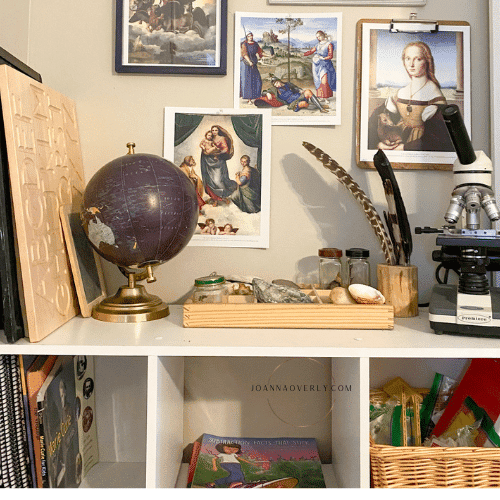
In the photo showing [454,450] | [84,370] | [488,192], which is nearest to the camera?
[454,450]

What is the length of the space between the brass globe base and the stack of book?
0.14 metres

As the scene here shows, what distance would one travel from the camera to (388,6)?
123 centimetres

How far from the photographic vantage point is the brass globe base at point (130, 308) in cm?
102

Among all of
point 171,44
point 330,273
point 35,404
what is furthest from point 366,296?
point 171,44

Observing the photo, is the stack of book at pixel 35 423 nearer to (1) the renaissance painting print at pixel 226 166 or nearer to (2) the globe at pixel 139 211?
(2) the globe at pixel 139 211

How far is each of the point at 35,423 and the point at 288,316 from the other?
0.55 metres

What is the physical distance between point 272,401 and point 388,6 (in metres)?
1.13

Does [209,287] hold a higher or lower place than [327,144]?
lower

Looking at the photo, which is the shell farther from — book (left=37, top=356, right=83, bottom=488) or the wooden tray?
book (left=37, top=356, right=83, bottom=488)

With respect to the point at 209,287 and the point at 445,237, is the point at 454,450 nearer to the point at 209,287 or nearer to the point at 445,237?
the point at 445,237

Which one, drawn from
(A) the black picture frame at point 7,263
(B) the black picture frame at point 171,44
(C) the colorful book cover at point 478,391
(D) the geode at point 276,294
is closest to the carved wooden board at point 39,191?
(A) the black picture frame at point 7,263

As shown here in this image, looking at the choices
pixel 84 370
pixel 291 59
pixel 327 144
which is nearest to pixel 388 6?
pixel 291 59

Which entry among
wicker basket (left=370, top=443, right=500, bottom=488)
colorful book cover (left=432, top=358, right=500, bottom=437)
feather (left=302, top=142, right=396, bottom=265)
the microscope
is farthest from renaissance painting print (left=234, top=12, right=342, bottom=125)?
wicker basket (left=370, top=443, right=500, bottom=488)

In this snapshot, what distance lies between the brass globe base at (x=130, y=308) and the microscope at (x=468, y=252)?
0.61m
